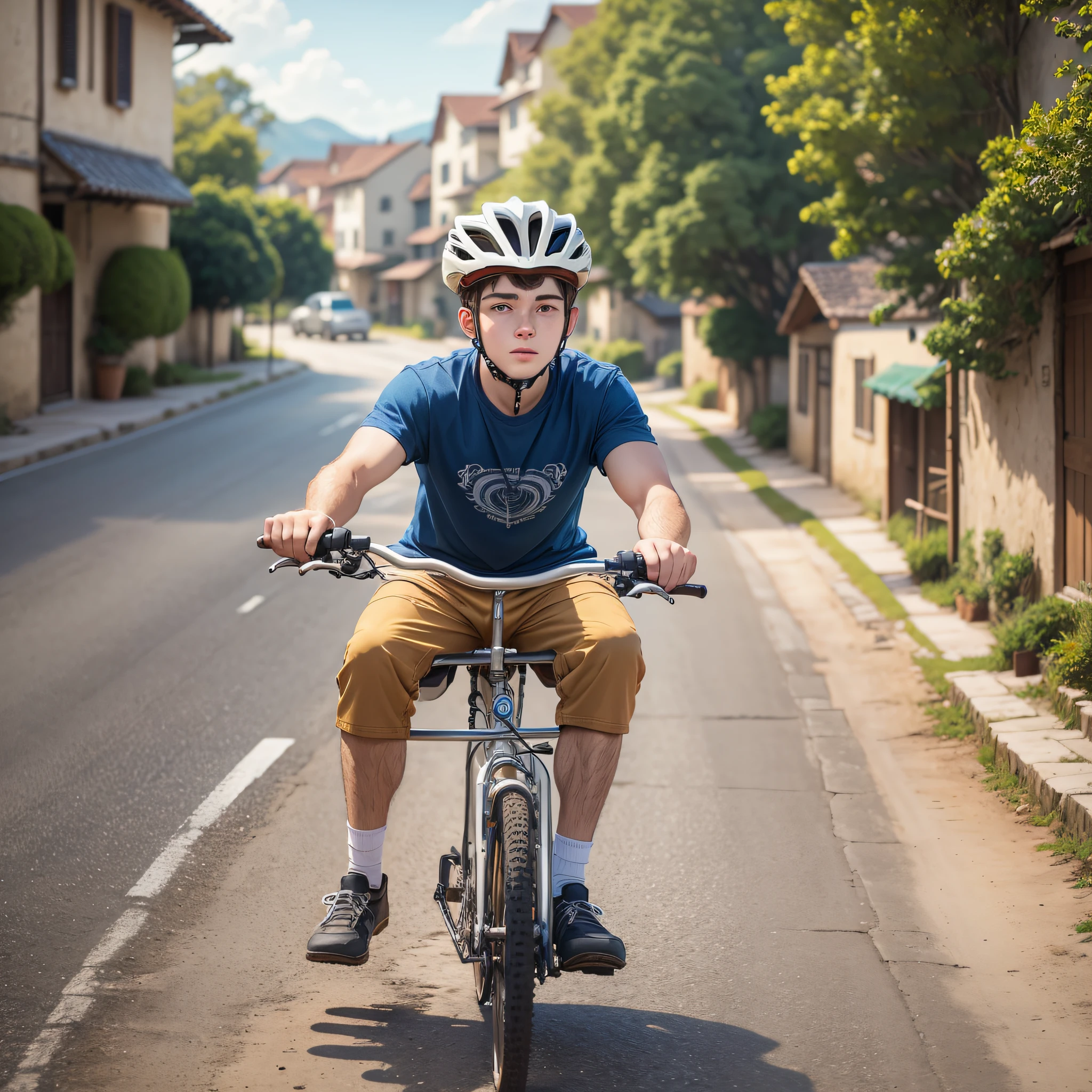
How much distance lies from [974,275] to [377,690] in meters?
7.35

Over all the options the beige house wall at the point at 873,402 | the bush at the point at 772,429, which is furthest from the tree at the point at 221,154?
the beige house wall at the point at 873,402

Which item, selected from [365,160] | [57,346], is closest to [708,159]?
[57,346]

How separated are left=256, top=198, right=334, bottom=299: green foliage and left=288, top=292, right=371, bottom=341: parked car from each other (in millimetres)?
1107

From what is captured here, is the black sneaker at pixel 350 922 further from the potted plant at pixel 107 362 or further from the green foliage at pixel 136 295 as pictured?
the green foliage at pixel 136 295

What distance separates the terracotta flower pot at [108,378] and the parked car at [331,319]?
1329 inches

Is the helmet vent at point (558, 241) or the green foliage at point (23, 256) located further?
the green foliage at point (23, 256)

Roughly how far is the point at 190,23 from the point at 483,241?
1293 inches

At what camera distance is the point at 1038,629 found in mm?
9203

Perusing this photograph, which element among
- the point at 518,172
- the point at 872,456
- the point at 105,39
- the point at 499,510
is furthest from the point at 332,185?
the point at 499,510

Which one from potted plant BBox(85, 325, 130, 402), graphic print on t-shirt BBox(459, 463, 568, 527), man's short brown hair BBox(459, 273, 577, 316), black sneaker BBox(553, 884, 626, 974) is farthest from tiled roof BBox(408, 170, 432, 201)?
black sneaker BBox(553, 884, 626, 974)

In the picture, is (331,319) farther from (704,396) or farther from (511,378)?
(511,378)

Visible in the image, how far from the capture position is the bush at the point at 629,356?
1893 inches

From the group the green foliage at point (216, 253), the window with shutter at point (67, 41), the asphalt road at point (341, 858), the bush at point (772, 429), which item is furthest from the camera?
the green foliage at point (216, 253)

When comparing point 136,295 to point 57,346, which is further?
point 136,295
